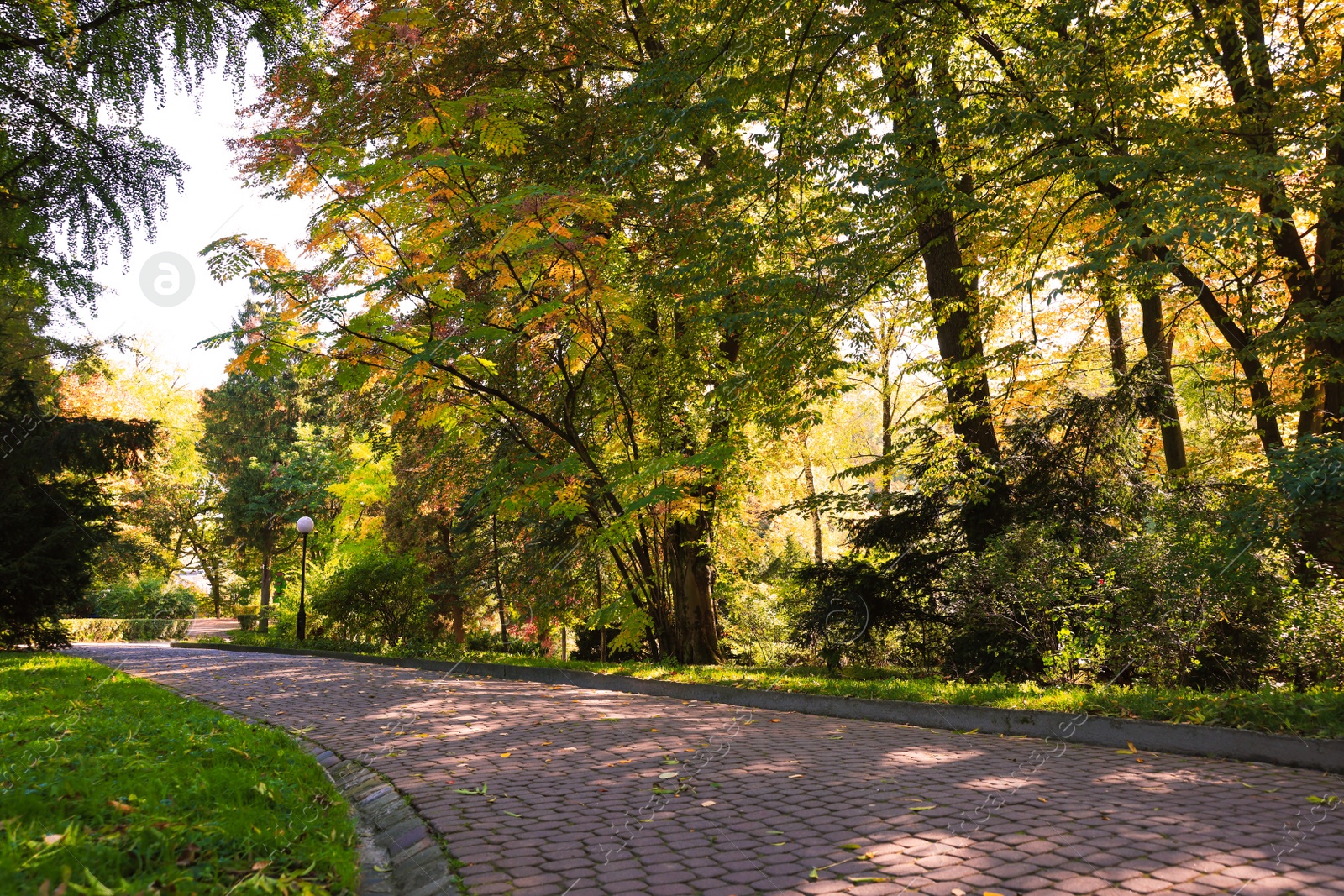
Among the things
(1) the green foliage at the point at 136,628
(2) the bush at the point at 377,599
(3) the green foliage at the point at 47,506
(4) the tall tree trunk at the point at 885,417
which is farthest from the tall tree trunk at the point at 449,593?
(1) the green foliage at the point at 136,628

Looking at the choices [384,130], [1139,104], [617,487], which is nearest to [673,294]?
[617,487]

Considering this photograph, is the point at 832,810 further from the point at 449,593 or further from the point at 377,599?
the point at 449,593

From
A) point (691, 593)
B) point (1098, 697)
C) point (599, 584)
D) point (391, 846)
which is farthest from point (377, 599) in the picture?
point (391, 846)

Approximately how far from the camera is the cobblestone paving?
3.89 metres

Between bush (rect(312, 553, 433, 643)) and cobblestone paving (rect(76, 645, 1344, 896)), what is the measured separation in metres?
12.9

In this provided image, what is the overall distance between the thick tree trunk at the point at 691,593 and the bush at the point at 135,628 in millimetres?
31690

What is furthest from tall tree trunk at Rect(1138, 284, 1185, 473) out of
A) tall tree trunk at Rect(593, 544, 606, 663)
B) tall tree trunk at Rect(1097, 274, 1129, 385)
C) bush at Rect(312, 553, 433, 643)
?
bush at Rect(312, 553, 433, 643)

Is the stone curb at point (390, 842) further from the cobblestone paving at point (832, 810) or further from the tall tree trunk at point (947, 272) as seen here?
the tall tree trunk at point (947, 272)

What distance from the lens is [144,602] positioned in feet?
134

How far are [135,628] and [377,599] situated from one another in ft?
77.6

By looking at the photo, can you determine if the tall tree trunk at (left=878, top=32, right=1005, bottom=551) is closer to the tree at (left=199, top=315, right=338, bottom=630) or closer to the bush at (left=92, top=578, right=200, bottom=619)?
the tree at (left=199, top=315, right=338, bottom=630)

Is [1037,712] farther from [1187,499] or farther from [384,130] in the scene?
[384,130]

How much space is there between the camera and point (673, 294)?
40.9ft

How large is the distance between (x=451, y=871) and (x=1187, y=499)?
9384 millimetres
